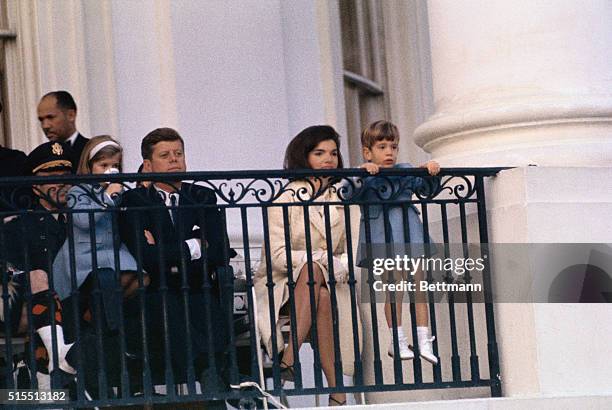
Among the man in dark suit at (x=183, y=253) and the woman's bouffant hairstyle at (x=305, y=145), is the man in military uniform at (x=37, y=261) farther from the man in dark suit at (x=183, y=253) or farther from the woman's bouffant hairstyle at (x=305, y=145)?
the woman's bouffant hairstyle at (x=305, y=145)

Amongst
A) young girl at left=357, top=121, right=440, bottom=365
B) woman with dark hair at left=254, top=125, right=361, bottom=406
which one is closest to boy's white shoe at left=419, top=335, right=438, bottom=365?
young girl at left=357, top=121, right=440, bottom=365

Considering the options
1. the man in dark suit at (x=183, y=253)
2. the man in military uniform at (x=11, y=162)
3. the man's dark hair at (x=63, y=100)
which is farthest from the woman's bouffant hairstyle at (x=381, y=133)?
the man in military uniform at (x=11, y=162)

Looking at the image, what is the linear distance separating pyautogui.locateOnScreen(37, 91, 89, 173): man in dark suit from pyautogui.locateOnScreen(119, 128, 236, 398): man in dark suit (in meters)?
1.22

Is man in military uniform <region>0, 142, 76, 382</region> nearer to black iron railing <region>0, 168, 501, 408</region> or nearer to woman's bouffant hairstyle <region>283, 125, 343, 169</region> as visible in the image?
black iron railing <region>0, 168, 501, 408</region>

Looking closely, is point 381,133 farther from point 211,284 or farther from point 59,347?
point 59,347

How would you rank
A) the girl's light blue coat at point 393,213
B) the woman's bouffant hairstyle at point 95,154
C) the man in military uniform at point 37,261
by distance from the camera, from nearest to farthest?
the man in military uniform at point 37,261 < the girl's light blue coat at point 393,213 < the woman's bouffant hairstyle at point 95,154

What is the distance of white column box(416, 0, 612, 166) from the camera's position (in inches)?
380

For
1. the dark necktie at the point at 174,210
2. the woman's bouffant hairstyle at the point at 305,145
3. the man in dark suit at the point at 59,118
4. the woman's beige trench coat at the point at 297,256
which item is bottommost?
the woman's beige trench coat at the point at 297,256

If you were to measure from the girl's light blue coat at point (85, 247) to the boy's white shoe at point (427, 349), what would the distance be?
149 centimetres

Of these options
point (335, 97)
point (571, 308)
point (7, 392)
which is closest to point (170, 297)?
point (7, 392)

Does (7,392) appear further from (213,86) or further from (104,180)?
(213,86)

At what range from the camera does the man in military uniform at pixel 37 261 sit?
8953 millimetres

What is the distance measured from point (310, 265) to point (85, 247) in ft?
3.68

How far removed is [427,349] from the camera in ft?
30.5
